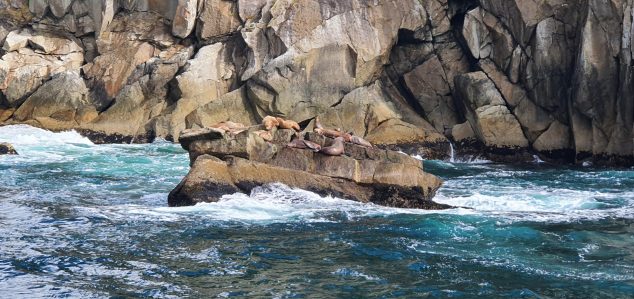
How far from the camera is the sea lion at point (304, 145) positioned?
19.7 metres

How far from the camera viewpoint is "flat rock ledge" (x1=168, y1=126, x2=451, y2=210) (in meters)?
18.7

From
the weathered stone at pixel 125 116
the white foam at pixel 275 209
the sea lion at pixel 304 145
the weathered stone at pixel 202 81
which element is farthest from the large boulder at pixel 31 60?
the white foam at pixel 275 209

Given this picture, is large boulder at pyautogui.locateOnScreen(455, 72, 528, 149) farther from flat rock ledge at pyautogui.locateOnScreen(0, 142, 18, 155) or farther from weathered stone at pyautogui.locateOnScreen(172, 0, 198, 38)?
flat rock ledge at pyautogui.locateOnScreen(0, 142, 18, 155)

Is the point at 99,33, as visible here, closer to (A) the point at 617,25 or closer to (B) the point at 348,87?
(B) the point at 348,87

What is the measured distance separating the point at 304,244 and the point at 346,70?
72.8 feet

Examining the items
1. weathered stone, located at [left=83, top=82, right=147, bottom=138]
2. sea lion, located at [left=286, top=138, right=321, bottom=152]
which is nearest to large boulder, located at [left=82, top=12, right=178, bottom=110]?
weathered stone, located at [left=83, top=82, right=147, bottom=138]

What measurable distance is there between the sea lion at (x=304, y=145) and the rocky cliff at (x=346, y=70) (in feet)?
44.6

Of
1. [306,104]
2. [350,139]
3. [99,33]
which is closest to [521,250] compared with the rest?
[350,139]

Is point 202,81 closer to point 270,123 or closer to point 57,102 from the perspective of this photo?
point 57,102

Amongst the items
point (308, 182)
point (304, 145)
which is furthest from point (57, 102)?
point (308, 182)

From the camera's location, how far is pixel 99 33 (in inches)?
1615

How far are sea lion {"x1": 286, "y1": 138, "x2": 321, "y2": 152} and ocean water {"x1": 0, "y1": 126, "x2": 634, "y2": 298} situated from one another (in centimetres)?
145

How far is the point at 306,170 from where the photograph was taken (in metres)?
19.6

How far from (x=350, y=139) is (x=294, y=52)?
15.1 meters
